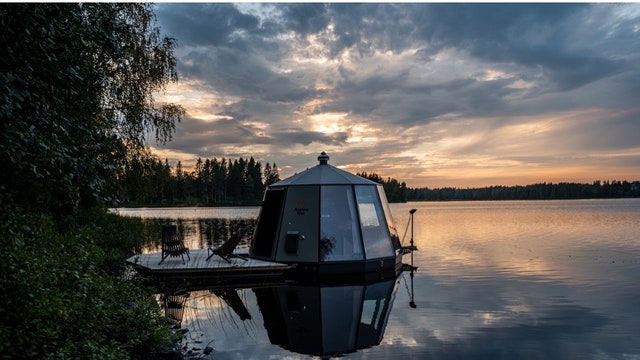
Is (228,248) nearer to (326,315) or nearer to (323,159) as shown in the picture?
(323,159)

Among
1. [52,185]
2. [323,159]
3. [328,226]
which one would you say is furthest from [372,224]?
[52,185]

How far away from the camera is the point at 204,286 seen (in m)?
13.9

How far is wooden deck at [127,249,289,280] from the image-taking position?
46.7 ft

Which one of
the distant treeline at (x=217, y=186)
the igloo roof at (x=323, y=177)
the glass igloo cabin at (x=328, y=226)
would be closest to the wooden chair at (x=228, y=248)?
the glass igloo cabin at (x=328, y=226)

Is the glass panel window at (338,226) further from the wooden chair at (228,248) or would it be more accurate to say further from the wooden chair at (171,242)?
the wooden chair at (171,242)

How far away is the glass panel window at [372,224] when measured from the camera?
15422mm

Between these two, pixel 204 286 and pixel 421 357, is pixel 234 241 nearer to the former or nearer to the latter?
pixel 204 286

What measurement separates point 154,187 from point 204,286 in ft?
21.4

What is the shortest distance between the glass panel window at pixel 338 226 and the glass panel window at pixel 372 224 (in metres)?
0.30

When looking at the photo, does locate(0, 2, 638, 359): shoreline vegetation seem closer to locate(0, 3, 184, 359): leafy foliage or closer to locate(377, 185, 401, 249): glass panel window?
locate(0, 3, 184, 359): leafy foliage

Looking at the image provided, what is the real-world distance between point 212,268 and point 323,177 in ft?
16.3

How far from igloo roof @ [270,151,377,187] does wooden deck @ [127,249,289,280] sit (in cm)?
309

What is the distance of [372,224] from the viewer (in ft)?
52.1

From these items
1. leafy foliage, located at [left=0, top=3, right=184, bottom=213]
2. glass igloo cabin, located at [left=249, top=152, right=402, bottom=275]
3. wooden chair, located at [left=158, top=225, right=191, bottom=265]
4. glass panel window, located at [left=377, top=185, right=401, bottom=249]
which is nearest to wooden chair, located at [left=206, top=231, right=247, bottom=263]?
wooden chair, located at [left=158, top=225, right=191, bottom=265]
